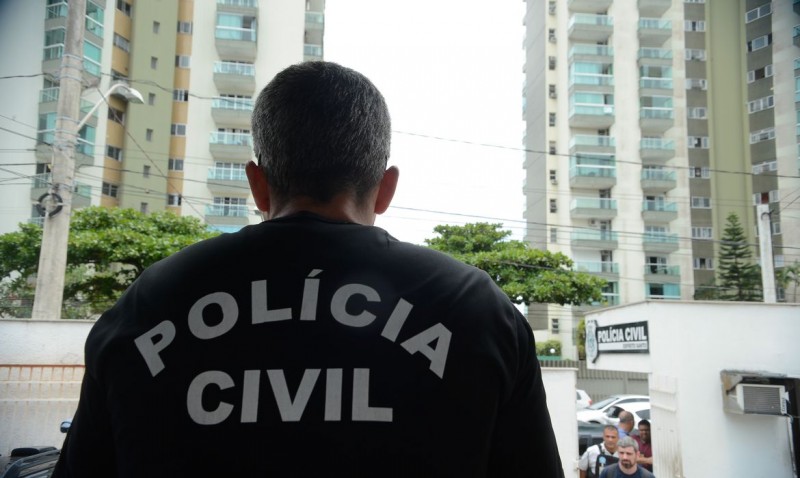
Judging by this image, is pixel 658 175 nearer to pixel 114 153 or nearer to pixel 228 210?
pixel 228 210

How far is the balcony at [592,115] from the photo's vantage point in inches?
864

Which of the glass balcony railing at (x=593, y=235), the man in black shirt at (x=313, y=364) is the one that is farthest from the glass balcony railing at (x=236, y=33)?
the man in black shirt at (x=313, y=364)

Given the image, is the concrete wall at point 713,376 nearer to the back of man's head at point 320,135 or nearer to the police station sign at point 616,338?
the police station sign at point 616,338

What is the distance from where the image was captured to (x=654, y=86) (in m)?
22.0

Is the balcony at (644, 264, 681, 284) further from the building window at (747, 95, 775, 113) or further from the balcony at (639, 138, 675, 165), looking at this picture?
the building window at (747, 95, 775, 113)

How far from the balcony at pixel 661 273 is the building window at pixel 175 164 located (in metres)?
15.4

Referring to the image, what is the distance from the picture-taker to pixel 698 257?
22.3 m

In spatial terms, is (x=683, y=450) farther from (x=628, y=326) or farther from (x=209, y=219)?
(x=209, y=219)

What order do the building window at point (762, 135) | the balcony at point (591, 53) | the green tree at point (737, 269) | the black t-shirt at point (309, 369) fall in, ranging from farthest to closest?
the balcony at point (591, 53), the green tree at point (737, 269), the building window at point (762, 135), the black t-shirt at point (309, 369)

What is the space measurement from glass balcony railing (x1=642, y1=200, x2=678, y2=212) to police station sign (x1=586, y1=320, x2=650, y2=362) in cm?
1500

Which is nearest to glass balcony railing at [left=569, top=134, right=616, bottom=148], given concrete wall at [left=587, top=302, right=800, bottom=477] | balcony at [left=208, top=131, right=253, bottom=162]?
balcony at [left=208, top=131, right=253, bottom=162]

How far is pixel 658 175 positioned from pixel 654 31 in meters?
5.04

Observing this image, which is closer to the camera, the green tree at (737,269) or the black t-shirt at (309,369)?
Result: the black t-shirt at (309,369)

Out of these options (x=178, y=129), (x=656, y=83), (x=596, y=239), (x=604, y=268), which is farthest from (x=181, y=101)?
(x=656, y=83)
